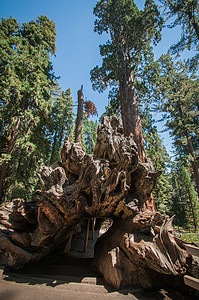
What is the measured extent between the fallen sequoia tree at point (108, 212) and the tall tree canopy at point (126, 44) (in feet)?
10.7

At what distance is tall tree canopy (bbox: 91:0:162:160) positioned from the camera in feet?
25.9

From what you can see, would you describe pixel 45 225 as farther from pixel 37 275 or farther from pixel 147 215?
pixel 147 215

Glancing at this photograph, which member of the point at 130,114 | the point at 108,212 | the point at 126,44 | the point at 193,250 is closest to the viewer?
the point at 193,250

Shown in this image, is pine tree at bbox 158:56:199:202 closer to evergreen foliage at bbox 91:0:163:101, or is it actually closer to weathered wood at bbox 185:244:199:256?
evergreen foliage at bbox 91:0:163:101

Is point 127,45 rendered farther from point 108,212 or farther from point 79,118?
point 108,212

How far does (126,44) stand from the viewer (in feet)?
30.4

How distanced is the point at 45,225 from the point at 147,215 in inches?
104

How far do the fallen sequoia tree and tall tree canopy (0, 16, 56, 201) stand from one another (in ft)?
18.6

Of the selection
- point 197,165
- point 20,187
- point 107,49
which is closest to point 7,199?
point 20,187

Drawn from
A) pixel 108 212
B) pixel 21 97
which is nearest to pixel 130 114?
pixel 108 212

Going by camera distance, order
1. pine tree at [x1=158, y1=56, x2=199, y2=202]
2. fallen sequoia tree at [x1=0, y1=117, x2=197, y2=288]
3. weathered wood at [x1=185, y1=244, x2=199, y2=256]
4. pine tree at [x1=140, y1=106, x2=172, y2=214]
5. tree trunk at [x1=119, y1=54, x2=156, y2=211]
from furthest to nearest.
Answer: pine tree at [x1=158, y1=56, x2=199, y2=202]
pine tree at [x1=140, y1=106, x2=172, y2=214]
tree trunk at [x1=119, y1=54, x2=156, y2=211]
fallen sequoia tree at [x1=0, y1=117, x2=197, y2=288]
weathered wood at [x1=185, y1=244, x2=199, y2=256]

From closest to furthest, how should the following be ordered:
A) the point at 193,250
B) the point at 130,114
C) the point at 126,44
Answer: the point at 193,250 → the point at 130,114 → the point at 126,44

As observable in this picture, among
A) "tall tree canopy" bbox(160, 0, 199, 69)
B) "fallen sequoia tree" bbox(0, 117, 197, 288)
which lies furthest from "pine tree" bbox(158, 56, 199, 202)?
"fallen sequoia tree" bbox(0, 117, 197, 288)

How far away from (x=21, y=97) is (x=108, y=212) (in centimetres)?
934
